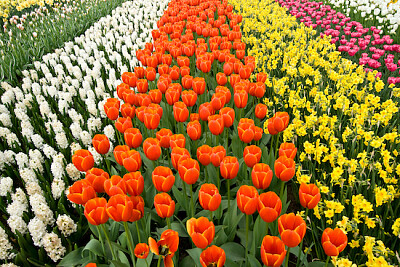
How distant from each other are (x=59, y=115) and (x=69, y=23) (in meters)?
5.09

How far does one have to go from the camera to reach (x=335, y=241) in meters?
1.42

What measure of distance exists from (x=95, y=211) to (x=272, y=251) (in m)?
0.94

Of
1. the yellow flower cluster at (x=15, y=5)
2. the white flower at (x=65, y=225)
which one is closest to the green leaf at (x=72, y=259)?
the white flower at (x=65, y=225)

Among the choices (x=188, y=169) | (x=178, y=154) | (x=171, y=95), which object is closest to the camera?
(x=188, y=169)

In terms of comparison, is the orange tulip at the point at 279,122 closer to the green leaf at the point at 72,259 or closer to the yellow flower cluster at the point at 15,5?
the green leaf at the point at 72,259

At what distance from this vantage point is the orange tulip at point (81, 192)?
1.71m

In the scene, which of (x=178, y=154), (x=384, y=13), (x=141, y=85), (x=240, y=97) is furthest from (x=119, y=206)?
(x=384, y=13)

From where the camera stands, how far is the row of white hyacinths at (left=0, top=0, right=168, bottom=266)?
7.78 ft

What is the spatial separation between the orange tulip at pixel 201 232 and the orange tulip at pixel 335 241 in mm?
542

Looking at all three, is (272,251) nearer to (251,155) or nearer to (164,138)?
(251,155)

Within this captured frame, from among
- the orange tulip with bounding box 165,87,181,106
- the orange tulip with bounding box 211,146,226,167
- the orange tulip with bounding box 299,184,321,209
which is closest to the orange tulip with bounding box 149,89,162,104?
the orange tulip with bounding box 165,87,181,106

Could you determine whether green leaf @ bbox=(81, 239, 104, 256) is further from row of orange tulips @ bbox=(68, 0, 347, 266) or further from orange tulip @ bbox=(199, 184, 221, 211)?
orange tulip @ bbox=(199, 184, 221, 211)

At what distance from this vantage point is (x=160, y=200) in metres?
1.69

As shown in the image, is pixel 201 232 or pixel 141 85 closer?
pixel 201 232
